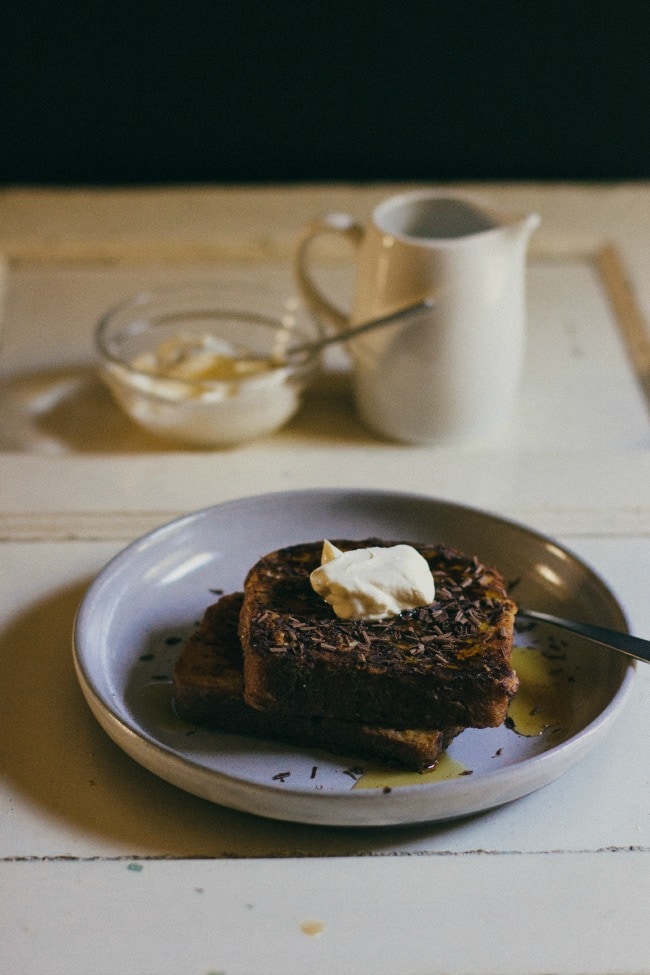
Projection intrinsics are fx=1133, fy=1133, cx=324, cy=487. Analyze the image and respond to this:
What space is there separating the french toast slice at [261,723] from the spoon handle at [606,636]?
14 centimetres

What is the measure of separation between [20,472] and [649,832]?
71cm

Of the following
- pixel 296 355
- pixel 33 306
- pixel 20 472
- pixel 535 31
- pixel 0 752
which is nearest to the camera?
pixel 0 752

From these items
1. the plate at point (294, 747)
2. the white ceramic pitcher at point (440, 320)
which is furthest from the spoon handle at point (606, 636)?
the white ceramic pitcher at point (440, 320)

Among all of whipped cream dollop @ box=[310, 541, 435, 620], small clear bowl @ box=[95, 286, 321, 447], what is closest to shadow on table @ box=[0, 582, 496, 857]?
whipped cream dollop @ box=[310, 541, 435, 620]

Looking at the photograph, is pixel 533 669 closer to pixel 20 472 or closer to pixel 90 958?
pixel 90 958

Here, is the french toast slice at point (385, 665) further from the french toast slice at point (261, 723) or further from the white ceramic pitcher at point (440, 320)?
the white ceramic pitcher at point (440, 320)

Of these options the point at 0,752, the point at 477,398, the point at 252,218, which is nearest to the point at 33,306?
the point at 252,218

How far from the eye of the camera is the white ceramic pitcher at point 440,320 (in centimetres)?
114

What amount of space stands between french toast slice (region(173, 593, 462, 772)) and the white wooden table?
2.0 inches

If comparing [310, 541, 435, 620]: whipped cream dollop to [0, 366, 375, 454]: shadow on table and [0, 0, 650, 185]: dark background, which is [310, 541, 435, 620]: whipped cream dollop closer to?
[0, 366, 375, 454]: shadow on table

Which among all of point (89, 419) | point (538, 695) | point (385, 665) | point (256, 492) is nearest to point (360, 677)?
point (385, 665)

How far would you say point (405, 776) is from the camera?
0.72m

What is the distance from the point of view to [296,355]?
1267 mm

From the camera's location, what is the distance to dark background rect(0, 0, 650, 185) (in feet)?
6.35
